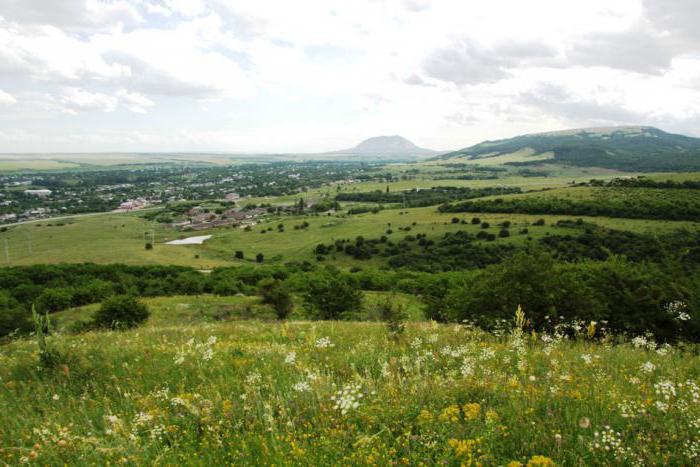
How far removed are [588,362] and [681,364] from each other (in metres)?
1.97

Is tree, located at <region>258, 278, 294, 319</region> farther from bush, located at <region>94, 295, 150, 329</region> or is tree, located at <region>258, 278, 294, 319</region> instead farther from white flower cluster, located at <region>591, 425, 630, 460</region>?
white flower cluster, located at <region>591, 425, 630, 460</region>

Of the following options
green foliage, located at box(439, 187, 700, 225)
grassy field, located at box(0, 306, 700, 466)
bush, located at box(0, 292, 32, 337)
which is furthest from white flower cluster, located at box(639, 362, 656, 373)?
green foliage, located at box(439, 187, 700, 225)

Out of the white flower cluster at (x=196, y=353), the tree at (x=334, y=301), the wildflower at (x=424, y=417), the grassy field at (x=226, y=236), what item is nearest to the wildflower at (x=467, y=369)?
the wildflower at (x=424, y=417)

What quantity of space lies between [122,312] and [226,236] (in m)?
108

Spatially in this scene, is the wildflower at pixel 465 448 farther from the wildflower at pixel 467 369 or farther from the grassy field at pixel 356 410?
the wildflower at pixel 467 369

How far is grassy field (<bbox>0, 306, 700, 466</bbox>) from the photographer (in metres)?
3.73

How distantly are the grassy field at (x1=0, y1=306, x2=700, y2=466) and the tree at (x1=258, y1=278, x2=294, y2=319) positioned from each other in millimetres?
29178

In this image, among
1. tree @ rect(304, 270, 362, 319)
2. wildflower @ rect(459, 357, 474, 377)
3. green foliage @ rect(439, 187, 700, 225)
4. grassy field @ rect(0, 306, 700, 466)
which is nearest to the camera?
grassy field @ rect(0, 306, 700, 466)

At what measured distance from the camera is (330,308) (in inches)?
1410

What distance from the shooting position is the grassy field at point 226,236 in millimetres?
101875

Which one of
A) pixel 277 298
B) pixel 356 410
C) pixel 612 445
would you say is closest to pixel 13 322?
pixel 277 298

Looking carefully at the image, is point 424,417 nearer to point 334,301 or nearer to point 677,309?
point 677,309

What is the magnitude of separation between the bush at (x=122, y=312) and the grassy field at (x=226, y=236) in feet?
200

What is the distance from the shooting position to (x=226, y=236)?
432 feet
